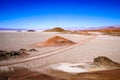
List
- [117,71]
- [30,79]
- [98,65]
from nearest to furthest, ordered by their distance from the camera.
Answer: [30,79], [117,71], [98,65]

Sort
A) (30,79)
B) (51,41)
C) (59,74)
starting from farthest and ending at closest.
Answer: (51,41), (59,74), (30,79)

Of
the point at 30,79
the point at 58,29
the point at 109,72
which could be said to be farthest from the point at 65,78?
the point at 58,29

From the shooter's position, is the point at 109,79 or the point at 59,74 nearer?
the point at 109,79

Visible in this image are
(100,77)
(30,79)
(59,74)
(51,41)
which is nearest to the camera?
(30,79)

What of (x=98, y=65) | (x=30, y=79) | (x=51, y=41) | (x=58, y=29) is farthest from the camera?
(x=58, y=29)

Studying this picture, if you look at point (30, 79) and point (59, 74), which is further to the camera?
point (59, 74)

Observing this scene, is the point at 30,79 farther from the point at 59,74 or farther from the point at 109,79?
the point at 109,79

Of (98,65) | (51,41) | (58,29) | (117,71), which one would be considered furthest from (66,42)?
(58,29)

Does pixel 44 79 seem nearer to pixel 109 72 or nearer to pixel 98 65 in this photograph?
pixel 109 72
